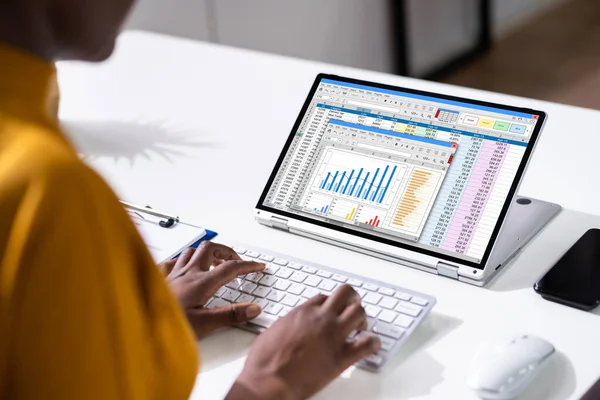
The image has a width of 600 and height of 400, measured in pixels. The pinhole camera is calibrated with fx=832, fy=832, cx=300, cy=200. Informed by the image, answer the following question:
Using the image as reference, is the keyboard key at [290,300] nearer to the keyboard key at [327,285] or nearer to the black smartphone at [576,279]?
the keyboard key at [327,285]

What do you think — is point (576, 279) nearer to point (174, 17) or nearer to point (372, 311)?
point (372, 311)

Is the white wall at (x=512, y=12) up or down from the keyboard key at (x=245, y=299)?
up

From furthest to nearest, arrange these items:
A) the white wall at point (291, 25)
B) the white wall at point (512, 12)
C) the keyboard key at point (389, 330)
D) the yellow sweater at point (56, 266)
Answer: the white wall at point (512, 12) → the white wall at point (291, 25) → the keyboard key at point (389, 330) → the yellow sweater at point (56, 266)

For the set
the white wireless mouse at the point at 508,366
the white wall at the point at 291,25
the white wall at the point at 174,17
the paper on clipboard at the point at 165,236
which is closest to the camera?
the white wireless mouse at the point at 508,366

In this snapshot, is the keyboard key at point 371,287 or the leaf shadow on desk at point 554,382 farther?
the keyboard key at point 371,287

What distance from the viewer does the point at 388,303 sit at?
1028 mm

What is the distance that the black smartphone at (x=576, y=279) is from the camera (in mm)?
1022

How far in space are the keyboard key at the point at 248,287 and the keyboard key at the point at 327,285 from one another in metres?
0.09

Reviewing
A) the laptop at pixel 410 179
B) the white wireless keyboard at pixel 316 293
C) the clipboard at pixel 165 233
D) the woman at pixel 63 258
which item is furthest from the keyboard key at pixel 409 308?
the woman at pixel 63 258

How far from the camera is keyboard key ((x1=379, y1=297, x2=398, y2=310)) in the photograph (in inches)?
40.3

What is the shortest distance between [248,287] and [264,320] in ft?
0.25

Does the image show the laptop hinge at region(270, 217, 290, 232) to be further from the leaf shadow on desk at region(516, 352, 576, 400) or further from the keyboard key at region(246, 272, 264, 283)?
the leaf shadow on desk at region(516, 352, 576, 400)

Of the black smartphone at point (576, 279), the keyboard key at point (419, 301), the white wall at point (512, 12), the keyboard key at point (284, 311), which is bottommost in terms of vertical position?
the keyboard key at point (284, 311)

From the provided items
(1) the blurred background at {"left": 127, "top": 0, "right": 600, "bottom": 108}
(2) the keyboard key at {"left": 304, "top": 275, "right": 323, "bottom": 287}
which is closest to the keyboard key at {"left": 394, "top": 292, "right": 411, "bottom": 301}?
(2) the keyboard key at {"left": 304, "top": 275, "right": 323, "bottom": 287}
